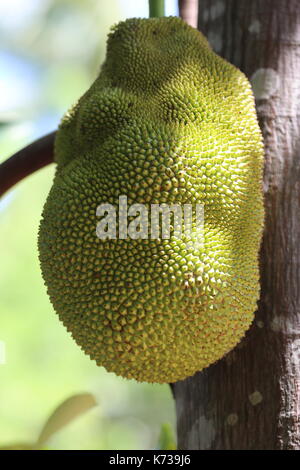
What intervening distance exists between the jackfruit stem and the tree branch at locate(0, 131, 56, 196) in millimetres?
296

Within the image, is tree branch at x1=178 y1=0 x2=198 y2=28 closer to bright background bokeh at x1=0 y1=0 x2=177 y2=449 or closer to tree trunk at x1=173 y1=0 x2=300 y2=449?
tree trunk at x1=173 y1=0 x2=300 y2=449

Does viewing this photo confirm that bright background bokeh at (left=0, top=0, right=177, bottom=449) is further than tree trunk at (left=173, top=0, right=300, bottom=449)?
Yes

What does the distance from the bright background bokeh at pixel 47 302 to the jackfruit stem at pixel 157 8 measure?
2531mm

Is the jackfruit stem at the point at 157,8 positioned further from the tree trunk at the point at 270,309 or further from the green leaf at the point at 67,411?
the green leaf at the point at 67,411

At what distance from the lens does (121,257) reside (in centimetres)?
72

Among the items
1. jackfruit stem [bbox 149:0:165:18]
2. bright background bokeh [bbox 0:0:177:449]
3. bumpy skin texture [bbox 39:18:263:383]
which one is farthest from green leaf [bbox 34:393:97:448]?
Answer: bright background bokeh [bbox 0:0:177:449]

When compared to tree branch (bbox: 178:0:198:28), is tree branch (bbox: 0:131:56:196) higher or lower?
lower

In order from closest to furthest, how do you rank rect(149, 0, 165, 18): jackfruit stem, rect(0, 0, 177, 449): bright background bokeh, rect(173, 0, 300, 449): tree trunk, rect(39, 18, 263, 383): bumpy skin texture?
rect(39, 18, 263, 383): bumpy skin texture < rect(173, 0, 300, 449): tree trunk < rect(149, 0, 165, 18): jackfruit stem < rect(0, 0, 177, 449): bright background bokeh

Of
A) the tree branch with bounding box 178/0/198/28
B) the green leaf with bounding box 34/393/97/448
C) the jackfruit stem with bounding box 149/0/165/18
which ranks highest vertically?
the tree branch with bounding box 178/0/198/28

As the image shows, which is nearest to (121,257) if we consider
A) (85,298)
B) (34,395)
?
(85,298)

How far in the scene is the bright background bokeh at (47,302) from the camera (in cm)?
359

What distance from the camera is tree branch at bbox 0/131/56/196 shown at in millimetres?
1005

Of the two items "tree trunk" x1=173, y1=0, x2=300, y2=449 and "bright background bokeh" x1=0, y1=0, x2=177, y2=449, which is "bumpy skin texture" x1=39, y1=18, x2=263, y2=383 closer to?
"tree trunk" x1=173, y1=0, x2=300, y2=449

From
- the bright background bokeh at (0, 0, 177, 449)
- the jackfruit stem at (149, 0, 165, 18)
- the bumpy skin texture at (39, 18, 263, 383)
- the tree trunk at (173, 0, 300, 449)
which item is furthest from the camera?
the bright background bokeh at (0, 0, 177, 449)
